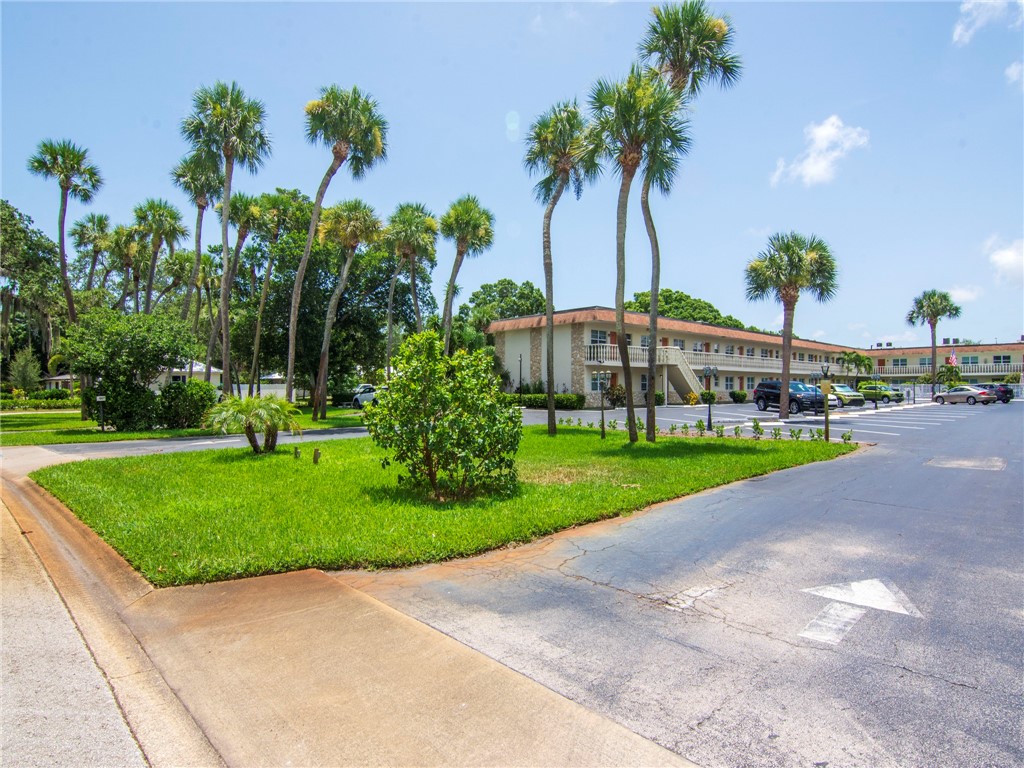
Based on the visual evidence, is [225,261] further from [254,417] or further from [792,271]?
[792,271]

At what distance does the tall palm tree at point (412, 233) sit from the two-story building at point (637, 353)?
9.24m

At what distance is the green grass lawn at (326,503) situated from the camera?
568 centimetres

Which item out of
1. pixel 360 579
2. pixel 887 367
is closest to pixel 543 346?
pixel 360 579

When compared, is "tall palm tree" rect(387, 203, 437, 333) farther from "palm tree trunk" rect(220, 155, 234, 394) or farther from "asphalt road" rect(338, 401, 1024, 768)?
"asphalt road" rect(338, 401, 1024, 768)

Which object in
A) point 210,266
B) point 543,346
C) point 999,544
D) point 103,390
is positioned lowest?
point 999,544

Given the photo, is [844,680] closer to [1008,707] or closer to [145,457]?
[1008,707]

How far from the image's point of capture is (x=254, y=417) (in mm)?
12547

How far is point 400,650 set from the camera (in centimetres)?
375

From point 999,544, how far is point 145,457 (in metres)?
14.8

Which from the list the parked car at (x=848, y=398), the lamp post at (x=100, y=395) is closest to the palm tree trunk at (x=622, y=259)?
the lamp post at (x=100, y=395)

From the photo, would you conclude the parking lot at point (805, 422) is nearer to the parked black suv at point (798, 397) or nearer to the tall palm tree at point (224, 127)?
the parked black suv at point (798, 397)

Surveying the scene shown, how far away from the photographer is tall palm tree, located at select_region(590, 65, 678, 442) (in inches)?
565

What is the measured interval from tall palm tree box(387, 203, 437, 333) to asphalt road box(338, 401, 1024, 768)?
23.3m

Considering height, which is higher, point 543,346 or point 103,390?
point 543,346
